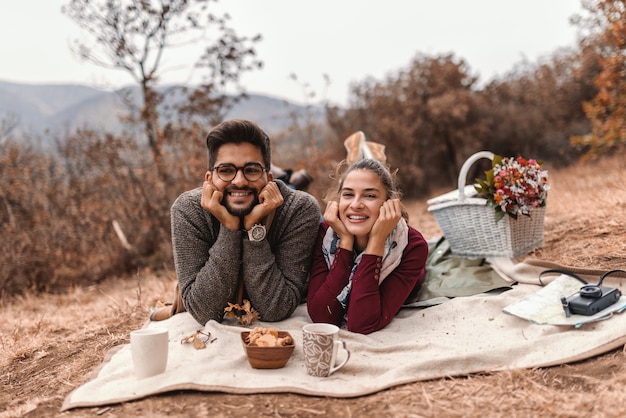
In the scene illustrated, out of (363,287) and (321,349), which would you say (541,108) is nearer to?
(363,287)

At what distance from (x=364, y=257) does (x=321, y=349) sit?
2.32 ft

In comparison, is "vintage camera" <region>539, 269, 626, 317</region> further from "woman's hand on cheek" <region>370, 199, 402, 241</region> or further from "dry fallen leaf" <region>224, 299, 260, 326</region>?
"dry fallen leaf" <region>224, 299, 260, 326</region>

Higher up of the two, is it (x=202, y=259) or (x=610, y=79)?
(x=610, y=79)

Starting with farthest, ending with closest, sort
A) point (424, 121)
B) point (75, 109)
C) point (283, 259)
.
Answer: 1. point (75, 109)
2. point (424, 121)
3. point (283, 259)

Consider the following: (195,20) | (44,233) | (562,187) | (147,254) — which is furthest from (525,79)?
(44,233)

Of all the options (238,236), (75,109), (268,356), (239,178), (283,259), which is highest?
(75,109)

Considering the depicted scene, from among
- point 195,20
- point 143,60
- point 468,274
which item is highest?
point 195,20

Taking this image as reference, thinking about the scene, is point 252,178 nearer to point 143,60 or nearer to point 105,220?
point 105,220

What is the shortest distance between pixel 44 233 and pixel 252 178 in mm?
5006

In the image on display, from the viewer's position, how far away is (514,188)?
405 centimetres

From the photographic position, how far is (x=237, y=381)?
255 cm

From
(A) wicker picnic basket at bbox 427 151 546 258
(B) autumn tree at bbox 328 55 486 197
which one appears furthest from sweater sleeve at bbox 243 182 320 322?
(B) autumn tree at bbox 328 55 486 197

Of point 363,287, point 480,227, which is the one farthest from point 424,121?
point 363,287

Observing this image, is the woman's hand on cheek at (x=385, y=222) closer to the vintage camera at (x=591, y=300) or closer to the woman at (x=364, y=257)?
the woman at (x=364, y=257)
